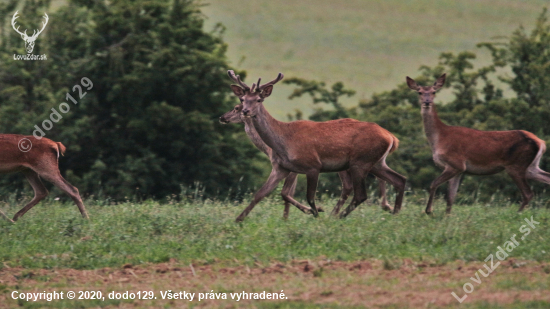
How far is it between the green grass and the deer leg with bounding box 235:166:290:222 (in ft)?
0.61

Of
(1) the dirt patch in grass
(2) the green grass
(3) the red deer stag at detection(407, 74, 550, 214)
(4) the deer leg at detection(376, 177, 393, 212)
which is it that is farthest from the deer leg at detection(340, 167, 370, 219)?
(1) the dirt patch in grass

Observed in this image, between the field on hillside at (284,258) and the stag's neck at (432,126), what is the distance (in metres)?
1.70

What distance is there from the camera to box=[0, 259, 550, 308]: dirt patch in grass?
700 cm

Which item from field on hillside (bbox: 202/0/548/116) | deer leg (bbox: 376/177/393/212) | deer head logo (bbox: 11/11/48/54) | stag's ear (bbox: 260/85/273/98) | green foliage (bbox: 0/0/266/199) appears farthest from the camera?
field on hillside (bbox: 202/0/548/116)

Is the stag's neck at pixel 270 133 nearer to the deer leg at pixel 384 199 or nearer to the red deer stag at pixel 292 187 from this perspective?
the red deer stag at pixel 292 187

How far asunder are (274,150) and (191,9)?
59.3ft

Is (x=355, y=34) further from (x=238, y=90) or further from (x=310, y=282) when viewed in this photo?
(x=310, y=282)

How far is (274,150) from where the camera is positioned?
11.6 metres

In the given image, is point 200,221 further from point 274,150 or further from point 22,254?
point 22,254

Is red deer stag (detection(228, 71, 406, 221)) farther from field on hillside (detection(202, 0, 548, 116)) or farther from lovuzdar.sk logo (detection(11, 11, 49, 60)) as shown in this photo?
field on hillside (detection(202, 0, 548, 116))

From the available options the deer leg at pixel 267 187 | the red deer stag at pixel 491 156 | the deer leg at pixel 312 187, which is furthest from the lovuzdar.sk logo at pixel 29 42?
the red deer stag at pixel 491 156

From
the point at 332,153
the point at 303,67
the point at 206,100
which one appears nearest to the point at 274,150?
the point at 332,153

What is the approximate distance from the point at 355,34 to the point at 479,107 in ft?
140

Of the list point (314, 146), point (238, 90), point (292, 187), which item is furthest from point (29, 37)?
point (314, 146)
